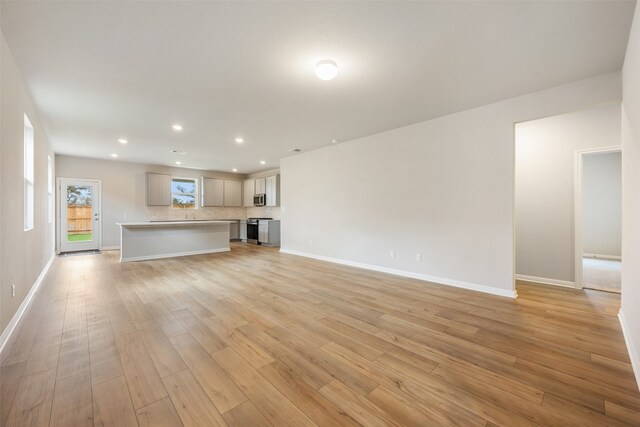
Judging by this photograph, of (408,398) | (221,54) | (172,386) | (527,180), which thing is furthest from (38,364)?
(527,180)

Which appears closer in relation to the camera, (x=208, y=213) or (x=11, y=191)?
(x=11, y=191)

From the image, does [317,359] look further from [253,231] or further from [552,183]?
[253,231]

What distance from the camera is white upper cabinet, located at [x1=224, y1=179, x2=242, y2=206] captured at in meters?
9.88

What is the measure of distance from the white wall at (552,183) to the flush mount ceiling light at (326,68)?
147 inches

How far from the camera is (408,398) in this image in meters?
1.62

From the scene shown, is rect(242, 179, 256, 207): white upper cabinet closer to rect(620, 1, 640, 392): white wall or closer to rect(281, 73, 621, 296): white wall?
rect(281, 73, 621, 296): white wall

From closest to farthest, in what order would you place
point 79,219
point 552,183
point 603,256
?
point 552,183 < point 603,256 < point 79,219

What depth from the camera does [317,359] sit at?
2037 mm

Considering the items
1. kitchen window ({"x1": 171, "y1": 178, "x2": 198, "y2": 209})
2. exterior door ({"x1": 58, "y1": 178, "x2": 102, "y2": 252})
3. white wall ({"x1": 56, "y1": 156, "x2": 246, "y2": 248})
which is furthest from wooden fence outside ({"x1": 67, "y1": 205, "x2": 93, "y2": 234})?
kitchen window ({"x1": 171, "y1": 178, "x2": 198, "y2": 209})

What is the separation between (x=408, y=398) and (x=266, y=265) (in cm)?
420

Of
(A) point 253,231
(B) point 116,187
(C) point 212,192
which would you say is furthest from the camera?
(C) point 212,192

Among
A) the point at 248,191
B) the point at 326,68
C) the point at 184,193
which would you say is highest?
the point at 326,68

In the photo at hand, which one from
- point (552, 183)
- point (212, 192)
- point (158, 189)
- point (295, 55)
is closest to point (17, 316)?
point (295, 55)

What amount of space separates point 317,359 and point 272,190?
23.8ft
